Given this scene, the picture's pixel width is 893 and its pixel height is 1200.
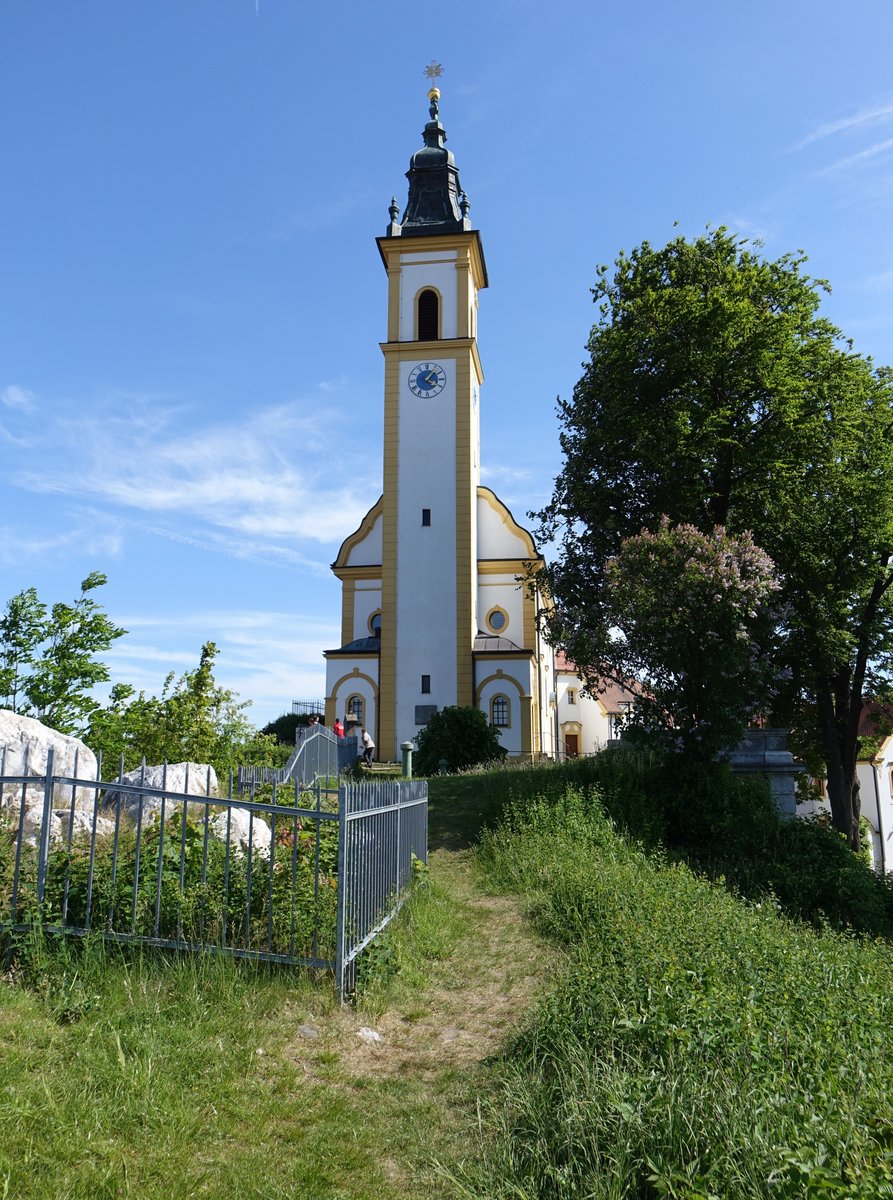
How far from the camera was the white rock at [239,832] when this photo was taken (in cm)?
661

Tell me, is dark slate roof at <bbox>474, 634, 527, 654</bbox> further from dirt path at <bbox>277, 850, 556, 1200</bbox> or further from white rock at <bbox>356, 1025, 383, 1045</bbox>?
white rock at <bbox>356, 1025, 383, 1045</bbox>

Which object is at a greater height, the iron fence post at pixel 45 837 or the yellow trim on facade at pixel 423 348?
the yellow trim on facade at pixel 423 348

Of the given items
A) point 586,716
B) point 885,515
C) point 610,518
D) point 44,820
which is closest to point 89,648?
point 44,820

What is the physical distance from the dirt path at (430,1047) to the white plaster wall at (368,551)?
28229 mm

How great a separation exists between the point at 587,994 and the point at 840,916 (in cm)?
763

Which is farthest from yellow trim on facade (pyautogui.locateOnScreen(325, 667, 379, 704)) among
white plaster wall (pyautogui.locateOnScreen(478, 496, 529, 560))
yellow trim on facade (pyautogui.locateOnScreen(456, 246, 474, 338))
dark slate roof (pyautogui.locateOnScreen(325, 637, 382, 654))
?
yellow trim on facade (pyautogui.locateOnScreen(456, 246, 474, 338))

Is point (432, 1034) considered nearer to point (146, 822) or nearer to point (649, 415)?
point (146, 822)

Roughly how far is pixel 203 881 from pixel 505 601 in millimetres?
27755

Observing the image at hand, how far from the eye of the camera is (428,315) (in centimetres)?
3231

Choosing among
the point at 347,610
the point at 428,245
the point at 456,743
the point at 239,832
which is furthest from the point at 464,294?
the point at 239,832

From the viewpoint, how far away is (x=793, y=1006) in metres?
4.86

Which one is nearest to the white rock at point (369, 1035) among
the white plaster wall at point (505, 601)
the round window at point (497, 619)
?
the white plaster wall at point (505, 601)

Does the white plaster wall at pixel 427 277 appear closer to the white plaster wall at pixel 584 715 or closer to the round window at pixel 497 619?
the round window at pixel 497 619

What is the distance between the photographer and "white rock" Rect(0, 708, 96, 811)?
23.6 ft
